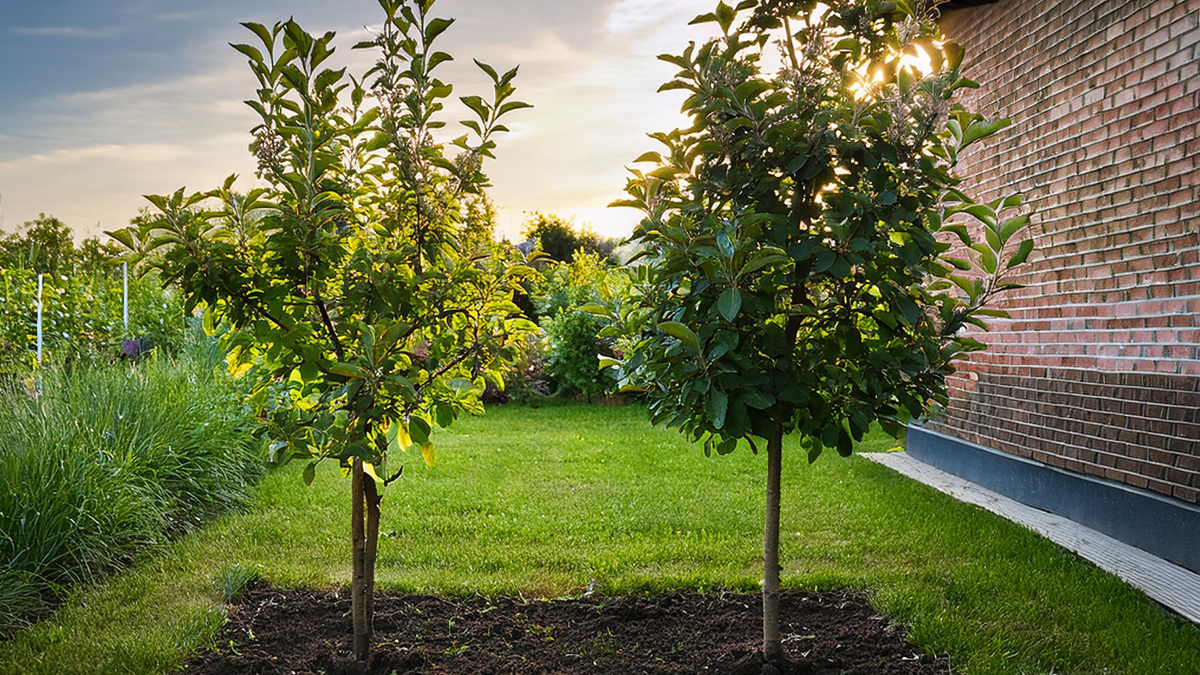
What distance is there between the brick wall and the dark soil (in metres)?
1.29

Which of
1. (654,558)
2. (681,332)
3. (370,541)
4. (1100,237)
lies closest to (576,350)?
(654,558)

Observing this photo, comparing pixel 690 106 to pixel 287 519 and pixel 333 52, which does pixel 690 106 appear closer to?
pixel 333 52

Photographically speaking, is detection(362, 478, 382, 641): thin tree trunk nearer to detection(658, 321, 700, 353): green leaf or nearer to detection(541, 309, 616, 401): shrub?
detection(658, 321, 700, 353): green leaf

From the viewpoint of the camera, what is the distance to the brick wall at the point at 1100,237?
3.98 m

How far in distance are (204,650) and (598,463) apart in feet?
13.0

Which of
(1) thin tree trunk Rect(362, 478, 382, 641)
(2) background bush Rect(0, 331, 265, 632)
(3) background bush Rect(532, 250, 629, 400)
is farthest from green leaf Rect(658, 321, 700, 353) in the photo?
(3) background bush Rect(532, 250, 629, 400)

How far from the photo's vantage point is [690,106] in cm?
250

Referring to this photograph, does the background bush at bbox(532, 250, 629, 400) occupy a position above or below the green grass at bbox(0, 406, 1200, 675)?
above

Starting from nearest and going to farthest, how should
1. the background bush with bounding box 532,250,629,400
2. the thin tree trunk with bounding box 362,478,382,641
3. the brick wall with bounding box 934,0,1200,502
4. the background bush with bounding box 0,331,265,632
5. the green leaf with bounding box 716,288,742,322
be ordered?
the green leaf with bounding box 716,288,742,322 → the thin tree trunk with bounding box 362,478,382,641 → the background bush with bounding box 0,331,265,632 → the brick wall with bounding box 934,0,1200,502 → the background bush with bounding box 532,250,629,400

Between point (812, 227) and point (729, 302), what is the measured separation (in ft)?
1.90

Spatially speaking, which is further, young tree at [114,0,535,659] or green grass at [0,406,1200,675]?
green grass at [0,406,1200,675]

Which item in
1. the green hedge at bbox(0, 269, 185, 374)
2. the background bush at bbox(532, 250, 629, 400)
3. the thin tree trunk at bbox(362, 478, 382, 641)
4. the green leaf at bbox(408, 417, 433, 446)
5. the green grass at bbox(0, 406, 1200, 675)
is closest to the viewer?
the green leaf at bbox(408, 417, 433, 446)

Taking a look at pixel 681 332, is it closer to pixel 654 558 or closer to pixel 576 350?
pixel 654 558

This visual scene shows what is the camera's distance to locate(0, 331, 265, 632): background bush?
11.8 feet
